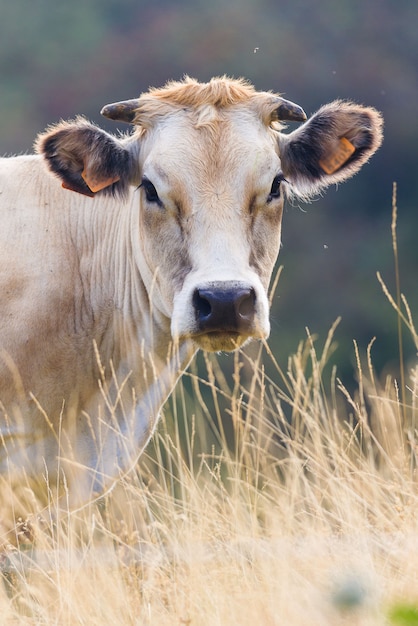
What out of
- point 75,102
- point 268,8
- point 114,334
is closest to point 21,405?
point 114,334

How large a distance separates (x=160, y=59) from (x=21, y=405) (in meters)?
27.5

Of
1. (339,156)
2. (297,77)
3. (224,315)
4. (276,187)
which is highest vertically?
(297,77)

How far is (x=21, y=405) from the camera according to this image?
18.5 ft

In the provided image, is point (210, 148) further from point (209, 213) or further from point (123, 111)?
point (123, 111)

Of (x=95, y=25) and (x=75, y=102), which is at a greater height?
(x=95, y=25)

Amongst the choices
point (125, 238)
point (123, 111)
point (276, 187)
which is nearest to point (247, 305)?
point (276, 187)

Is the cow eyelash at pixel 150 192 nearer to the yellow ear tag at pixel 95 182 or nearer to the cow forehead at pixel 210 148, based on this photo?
the cow forehead at pixel 210 148

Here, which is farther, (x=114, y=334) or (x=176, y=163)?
(x=114, y=334)

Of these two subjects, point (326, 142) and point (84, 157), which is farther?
point (326, 142)

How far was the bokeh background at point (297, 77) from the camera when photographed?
2727 cm

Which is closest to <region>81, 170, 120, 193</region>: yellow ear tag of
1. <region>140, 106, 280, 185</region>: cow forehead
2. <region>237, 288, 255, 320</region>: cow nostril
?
<region>140, 106, 280, 185</region>: cow forehead

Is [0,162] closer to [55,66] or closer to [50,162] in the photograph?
[50,162]

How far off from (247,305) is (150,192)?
3.21 feet

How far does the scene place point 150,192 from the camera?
559cm
